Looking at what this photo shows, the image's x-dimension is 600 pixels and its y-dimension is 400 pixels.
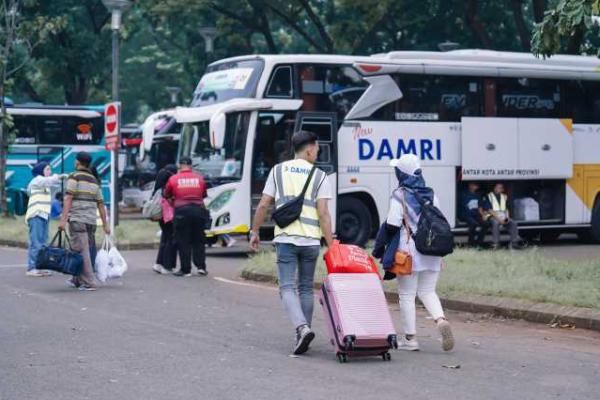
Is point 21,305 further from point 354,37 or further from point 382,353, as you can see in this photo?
point 354,37

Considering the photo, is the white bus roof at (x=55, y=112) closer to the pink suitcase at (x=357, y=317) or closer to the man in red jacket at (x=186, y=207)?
the man in red jacket at (x=186, y=207)

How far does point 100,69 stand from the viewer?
128ft

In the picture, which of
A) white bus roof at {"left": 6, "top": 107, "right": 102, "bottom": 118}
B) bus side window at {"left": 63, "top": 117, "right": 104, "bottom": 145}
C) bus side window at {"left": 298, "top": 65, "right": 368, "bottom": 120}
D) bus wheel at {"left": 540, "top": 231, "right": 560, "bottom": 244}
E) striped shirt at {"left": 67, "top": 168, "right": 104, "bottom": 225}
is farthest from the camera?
bus side window at {"left": 63, "top": 117, "right": 104, "bottom": 145}

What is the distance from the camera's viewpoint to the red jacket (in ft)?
58.0

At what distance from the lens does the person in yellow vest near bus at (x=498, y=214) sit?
23234 millimetres

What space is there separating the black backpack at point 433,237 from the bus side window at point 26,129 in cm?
2878

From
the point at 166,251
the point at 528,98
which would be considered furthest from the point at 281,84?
the point at 528,98

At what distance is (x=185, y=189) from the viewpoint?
58.1 feet

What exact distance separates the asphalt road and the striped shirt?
1279 mm

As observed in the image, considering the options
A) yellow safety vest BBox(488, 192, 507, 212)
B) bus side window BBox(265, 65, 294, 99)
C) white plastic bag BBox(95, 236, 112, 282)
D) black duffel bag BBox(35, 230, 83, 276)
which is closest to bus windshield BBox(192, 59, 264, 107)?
bus side window BBox(265, 65, 294, 99)

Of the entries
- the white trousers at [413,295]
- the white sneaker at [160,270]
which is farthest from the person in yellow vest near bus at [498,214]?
the white trousers at [413,295]

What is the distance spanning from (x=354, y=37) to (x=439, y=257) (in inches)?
956

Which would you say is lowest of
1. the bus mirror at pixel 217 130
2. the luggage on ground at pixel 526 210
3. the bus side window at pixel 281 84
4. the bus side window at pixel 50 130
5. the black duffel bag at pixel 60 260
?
the black duffel bag at pixel 60 260

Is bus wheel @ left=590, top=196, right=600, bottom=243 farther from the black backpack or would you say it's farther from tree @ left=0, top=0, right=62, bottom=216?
the black backpack
